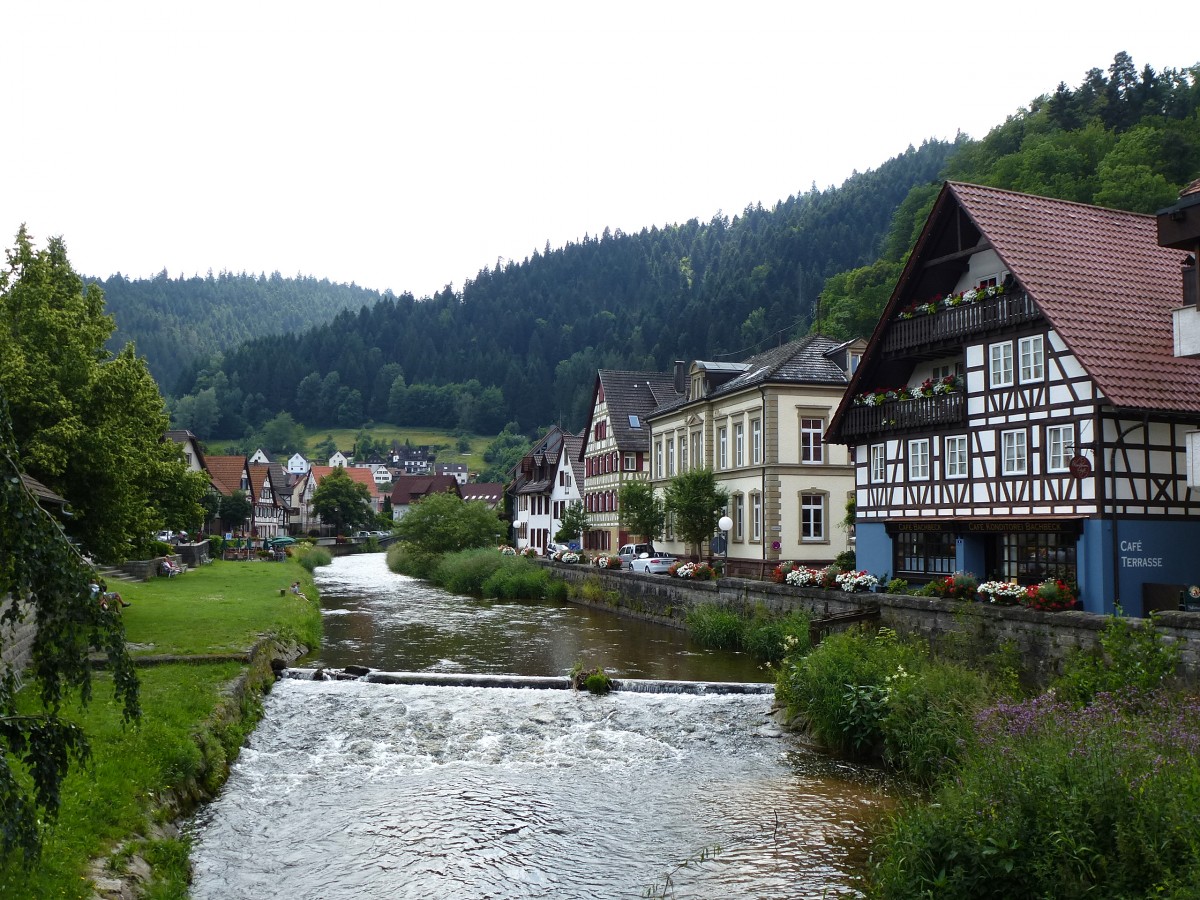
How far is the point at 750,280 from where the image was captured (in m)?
134

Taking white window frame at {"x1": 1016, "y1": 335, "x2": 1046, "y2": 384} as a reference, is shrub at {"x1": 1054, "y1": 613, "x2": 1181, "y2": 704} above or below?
below

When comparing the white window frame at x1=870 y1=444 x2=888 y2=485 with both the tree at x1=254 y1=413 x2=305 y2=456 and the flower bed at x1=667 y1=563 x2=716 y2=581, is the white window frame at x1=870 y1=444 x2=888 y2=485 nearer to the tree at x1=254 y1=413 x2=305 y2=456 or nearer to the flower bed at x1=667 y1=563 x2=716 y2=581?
the flower bed at x1=667 y1=563 x2=716 y2=581

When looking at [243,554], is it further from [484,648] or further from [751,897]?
[751,897]

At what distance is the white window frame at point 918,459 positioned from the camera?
1076 inches

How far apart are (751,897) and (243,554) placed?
206 ft

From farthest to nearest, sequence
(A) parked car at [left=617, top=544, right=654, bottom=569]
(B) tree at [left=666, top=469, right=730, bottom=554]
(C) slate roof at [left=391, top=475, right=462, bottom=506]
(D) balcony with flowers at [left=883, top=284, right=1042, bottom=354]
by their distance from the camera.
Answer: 1. (C) slate roof at [left=391, top=475, right=462, bottom=506]
2. (A) parked car at [left=617, top=544, right=654, bottom=569]
3. (B) tree at [left=666, top=469, right=730, bottom=554]
4. (D) balcony with flowers at [left=883, top=284, right=1042, bottom=354]

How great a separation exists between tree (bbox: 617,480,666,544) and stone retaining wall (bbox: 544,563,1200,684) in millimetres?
12493

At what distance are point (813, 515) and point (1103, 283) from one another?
18.0 metres

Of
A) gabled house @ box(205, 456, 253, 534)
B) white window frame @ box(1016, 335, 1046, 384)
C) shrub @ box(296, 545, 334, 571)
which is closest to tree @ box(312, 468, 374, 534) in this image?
gabled house @ box(205, 456, 253, 534)

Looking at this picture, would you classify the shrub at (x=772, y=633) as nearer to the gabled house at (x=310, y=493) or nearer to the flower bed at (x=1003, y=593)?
the flower bed at (x=1003, y=593)

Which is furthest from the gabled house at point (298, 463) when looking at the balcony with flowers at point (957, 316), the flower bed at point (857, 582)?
the flower bed at point (857, 582)

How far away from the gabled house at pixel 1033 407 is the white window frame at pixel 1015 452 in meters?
0.04

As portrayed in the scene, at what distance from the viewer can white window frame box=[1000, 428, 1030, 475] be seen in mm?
23844

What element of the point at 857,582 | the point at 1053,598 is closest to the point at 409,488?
the point at 857,582
